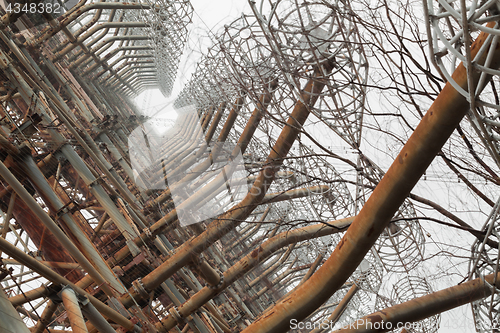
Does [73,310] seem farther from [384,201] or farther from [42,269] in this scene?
[384,201]

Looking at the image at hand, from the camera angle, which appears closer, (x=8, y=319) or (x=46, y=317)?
(x=8, y=319)

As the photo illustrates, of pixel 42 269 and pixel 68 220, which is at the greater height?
pixel 68 220

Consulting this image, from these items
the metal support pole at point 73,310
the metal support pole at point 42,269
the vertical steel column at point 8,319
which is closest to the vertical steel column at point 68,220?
the metal support pole at point 42,269

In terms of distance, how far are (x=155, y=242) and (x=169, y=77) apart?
26.4ft

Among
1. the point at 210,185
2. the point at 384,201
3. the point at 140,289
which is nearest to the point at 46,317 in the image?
the point at 140,289

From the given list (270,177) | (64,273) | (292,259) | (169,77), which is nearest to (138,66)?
(169,77)

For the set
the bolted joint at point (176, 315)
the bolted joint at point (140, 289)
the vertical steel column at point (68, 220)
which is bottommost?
the bolted joint at point (176, 315)

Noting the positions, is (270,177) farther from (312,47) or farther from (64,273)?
(64,273)

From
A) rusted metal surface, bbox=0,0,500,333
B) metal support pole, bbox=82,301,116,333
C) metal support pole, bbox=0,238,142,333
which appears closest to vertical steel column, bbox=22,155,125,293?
rusted metal surface, bbox=0,0,500,333

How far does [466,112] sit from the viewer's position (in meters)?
2.06

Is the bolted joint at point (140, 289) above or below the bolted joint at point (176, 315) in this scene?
above

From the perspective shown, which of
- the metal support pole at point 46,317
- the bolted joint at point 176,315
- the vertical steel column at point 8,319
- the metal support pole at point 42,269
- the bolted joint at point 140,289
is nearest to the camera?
the vertical steel column at point 8,319

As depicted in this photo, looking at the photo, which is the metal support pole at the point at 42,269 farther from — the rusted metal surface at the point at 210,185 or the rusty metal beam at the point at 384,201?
the rusty metal beam at the point at 384,201

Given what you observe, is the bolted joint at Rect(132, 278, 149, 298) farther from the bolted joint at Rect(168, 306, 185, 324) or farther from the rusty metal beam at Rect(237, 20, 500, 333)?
the rusty metal beam at Rect(237, 20, 500, 333)
